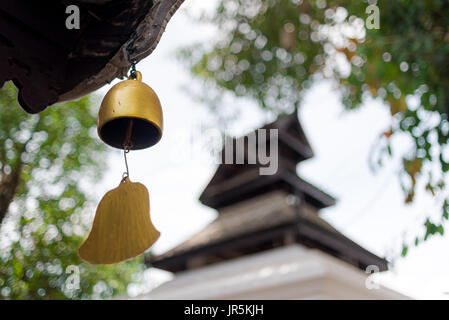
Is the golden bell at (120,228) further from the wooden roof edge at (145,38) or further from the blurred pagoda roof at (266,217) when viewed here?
the blurred pagoda roof at (266,217)

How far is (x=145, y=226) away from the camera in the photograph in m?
1.73

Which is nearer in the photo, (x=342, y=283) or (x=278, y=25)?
(x=342, y=283)

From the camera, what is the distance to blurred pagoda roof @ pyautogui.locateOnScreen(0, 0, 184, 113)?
5.08ft

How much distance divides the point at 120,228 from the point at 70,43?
2.54 feet

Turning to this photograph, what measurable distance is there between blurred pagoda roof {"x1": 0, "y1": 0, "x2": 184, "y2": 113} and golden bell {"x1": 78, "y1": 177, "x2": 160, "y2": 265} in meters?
0.45

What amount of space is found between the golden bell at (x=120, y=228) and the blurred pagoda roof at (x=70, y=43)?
1.46 feet

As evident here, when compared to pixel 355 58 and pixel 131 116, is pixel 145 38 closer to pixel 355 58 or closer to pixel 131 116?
pixel 131 116

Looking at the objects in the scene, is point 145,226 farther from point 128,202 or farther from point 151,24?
point 151,24

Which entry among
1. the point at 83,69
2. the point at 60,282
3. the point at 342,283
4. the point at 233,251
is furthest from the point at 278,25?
the point at 83,69

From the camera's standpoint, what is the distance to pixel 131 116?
5.49 feet

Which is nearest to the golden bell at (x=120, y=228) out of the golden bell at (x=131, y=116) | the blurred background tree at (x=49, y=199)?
the golden bell at (x=131, y=116)

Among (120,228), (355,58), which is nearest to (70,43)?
(120,228)
